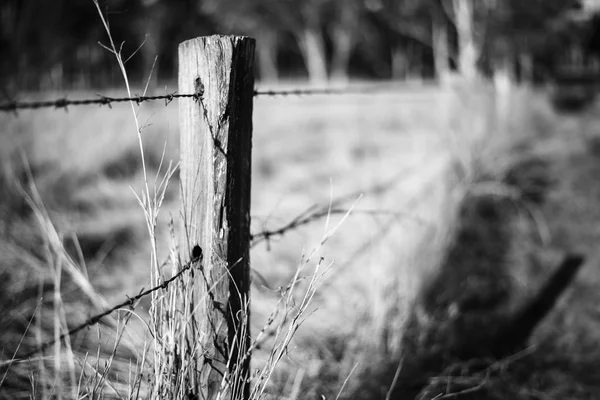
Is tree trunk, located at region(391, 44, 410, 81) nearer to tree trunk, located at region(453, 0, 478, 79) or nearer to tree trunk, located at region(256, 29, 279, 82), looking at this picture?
tree trunk, located at region(256, 29, 279, 82)

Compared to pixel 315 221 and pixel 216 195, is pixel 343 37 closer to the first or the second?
pixel 315 221

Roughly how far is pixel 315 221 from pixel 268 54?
27309 millimetres

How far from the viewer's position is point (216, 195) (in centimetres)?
128

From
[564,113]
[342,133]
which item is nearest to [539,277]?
[564,113]

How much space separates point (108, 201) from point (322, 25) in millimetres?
22263

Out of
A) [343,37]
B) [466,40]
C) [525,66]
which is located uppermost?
[343,37]

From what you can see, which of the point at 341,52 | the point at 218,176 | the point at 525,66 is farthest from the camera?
the point at 341,52

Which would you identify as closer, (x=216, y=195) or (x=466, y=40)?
(x=216, y=195)

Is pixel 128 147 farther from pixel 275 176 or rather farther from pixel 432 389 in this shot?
pixel 432 389

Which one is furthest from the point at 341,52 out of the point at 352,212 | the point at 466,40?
the point at 352,212

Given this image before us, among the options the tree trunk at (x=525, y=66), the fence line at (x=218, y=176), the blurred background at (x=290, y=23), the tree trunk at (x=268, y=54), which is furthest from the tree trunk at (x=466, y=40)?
the tree trunk at (x=268, y=54)

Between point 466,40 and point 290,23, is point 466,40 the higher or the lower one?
the lower one

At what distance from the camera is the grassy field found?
2387 millimetres

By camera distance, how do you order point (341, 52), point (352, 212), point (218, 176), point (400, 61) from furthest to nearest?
point (400, 61), point (341, 52), point (352, 212), point (218, 176)
